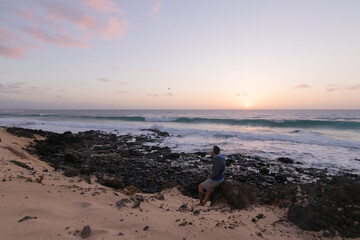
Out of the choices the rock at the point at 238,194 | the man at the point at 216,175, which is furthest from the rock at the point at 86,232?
the man at the point at 216,175

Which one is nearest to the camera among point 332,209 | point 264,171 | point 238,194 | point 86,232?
point 86,232

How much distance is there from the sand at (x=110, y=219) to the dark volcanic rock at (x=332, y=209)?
0.20 meters

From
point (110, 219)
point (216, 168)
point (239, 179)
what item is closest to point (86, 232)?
point (110, 219)

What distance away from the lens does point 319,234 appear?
10.1 ft

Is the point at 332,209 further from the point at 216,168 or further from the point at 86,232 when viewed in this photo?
the point at 86,232

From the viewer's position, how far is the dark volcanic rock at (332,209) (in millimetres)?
3162

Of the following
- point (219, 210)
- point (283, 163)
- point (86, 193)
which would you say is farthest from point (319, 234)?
point (283, 163)

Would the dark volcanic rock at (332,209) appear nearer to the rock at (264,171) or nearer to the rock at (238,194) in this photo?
the rock at (238,194)

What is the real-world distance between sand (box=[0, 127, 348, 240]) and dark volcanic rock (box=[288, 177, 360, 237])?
7.7 inches

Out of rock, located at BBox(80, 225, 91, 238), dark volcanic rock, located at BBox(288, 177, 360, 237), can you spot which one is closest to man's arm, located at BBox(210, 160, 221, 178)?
dark volcanic rock, located at BBox(288, 177, 360, 237)

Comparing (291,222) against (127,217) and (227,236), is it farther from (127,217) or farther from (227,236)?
(127,217)

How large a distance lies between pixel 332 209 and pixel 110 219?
12.2 ft

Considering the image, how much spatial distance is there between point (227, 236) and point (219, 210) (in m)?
1.32

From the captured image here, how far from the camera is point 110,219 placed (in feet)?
10.9
